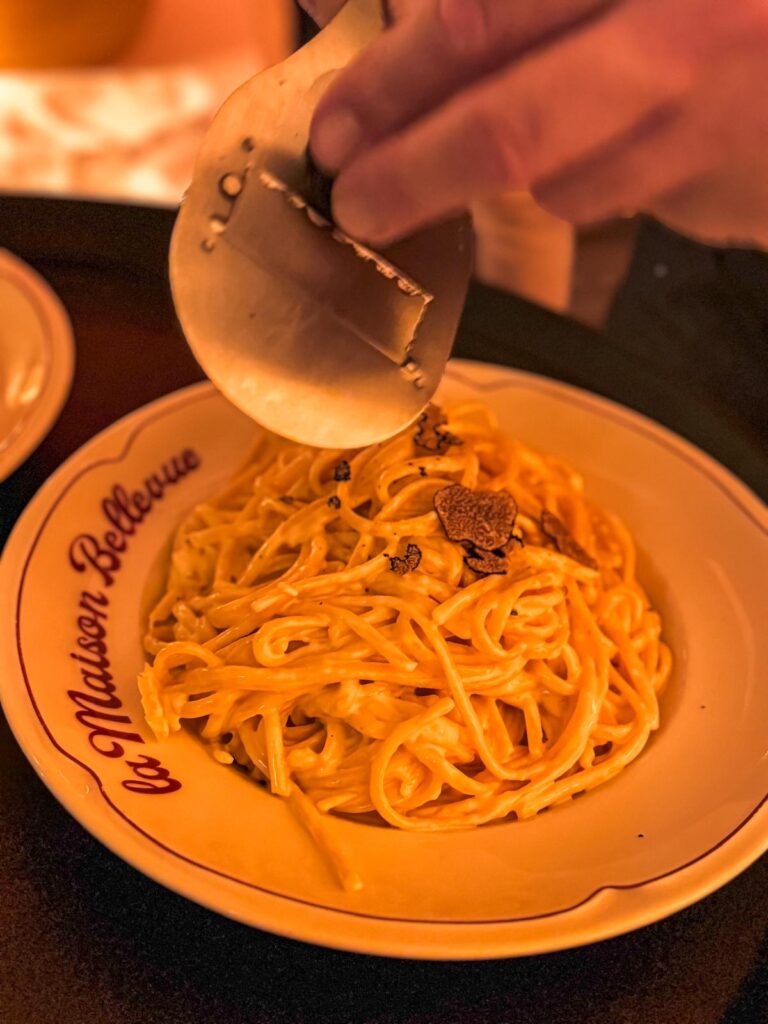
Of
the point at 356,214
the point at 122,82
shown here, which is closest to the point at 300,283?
the point at 356,214

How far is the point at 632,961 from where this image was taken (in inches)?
37.6

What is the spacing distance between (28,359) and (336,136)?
87 centimetres

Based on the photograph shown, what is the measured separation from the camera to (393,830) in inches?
41.2

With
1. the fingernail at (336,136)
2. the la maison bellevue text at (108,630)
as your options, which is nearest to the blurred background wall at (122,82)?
the la maison bellevue text at (108,630)

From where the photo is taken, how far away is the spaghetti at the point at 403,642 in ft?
3.71

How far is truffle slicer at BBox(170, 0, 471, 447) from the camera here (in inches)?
36.8

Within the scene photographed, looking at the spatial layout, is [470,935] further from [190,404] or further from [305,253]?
[190,404]

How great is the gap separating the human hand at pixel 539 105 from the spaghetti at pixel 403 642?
1.67 feet

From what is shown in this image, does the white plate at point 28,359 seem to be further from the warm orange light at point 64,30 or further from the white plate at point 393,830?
the warm orange light at point 64,30

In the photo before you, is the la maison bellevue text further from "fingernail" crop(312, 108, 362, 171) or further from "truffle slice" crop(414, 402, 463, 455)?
"fingernail" crop(312, 108, 362, 171)

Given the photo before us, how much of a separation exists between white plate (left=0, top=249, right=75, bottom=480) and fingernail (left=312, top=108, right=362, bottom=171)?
2.29ft

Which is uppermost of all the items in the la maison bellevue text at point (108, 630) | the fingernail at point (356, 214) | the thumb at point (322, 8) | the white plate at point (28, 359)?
the thumb at point (322, 8)

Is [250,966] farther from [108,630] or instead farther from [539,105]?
[539,105]

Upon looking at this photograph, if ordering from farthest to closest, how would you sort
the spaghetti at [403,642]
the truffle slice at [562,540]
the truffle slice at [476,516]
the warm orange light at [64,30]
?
the warm orange light at [64,30] → the truffle slice at [562,540] → the truffle slice at [476,516] → the spaghetti at [403,642]
